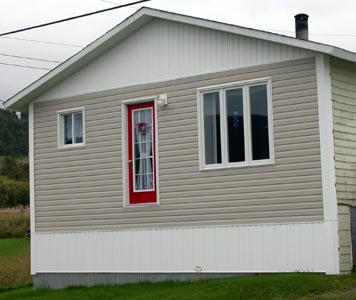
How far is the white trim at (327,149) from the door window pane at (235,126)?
1832mm

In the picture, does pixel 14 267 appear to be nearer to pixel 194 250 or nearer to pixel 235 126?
pixel 194 250

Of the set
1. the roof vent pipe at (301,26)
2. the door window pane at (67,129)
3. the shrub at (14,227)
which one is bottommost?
the shrub at (14,227)

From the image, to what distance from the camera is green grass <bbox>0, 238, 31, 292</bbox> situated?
24953mm

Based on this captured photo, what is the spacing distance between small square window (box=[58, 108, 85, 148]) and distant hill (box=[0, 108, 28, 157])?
6436cm

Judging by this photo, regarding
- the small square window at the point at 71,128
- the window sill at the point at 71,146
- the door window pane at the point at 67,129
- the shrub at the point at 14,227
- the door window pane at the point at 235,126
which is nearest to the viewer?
the door window pane at the point at 235,126

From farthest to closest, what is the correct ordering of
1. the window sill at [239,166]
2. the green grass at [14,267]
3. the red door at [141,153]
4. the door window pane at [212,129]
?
the green grass at [14,267]
the red door at [141,153]
the door window pane at [212,129]
the window sill at [239,166]

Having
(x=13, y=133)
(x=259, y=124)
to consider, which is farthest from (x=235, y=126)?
(x=13, y=133)

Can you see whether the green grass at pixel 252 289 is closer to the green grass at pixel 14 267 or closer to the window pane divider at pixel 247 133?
the window pane divider at pixel 247 133

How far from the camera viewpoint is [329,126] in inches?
642

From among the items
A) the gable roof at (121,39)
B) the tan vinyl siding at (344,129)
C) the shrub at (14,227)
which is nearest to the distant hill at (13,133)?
the shrub at (14,227)

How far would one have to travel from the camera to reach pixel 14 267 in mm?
27812

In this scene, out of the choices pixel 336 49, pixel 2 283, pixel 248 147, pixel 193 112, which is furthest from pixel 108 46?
pixel 2 283

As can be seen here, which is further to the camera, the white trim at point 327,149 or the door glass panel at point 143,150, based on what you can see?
the door glass panel at point 143,150

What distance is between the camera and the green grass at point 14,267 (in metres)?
25.0
